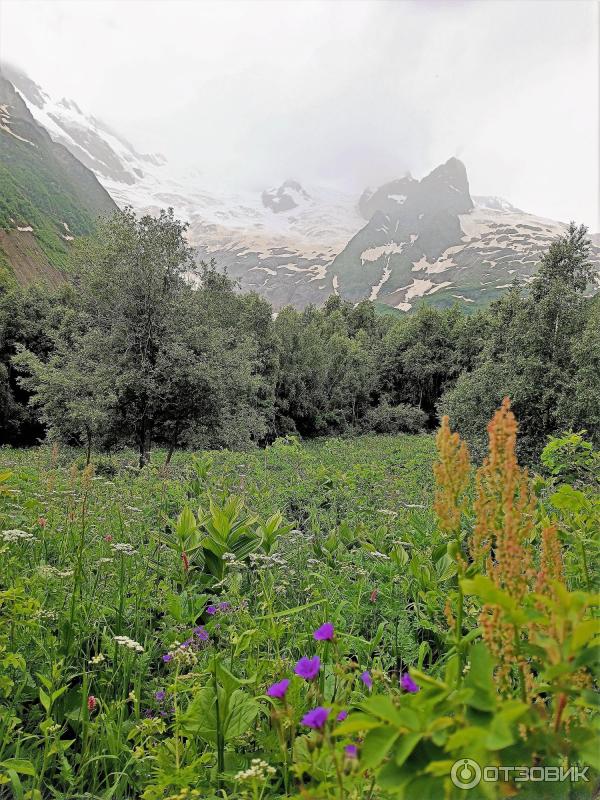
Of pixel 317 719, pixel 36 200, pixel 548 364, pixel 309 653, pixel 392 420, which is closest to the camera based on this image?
pixel 317 719

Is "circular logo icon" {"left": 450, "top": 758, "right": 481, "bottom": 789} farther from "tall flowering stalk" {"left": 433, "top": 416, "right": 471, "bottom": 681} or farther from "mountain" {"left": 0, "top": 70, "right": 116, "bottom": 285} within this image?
"mountain" {"left": 0, "top": 70, "right": 116, "bottom": 285}

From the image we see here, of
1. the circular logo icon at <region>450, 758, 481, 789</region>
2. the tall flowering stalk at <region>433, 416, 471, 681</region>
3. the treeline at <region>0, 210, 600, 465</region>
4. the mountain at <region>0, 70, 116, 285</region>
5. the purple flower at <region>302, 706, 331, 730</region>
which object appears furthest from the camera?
the mountain at <region>0, 70, 116, 285</region>

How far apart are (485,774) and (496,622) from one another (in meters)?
0.27

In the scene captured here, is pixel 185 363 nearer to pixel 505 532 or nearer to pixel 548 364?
pixel 548 364

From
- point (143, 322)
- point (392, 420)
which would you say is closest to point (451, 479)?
point (143, 322)

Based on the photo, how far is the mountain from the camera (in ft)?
212

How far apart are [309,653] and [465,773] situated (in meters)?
2.03

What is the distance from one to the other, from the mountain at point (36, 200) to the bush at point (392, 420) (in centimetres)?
3603

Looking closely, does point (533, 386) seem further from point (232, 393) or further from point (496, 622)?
point (496, 622)

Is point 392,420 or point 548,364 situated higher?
point 548,364

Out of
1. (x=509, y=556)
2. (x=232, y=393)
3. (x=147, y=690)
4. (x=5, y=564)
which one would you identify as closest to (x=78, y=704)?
(x=147, y=690)

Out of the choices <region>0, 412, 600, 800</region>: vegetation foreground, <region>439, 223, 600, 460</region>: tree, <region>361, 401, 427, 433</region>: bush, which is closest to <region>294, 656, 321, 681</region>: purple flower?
<region>0, 412, 600, 800</region>: vegetation foreground

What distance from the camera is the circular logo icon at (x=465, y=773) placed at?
76 cm

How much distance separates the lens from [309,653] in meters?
2.62
